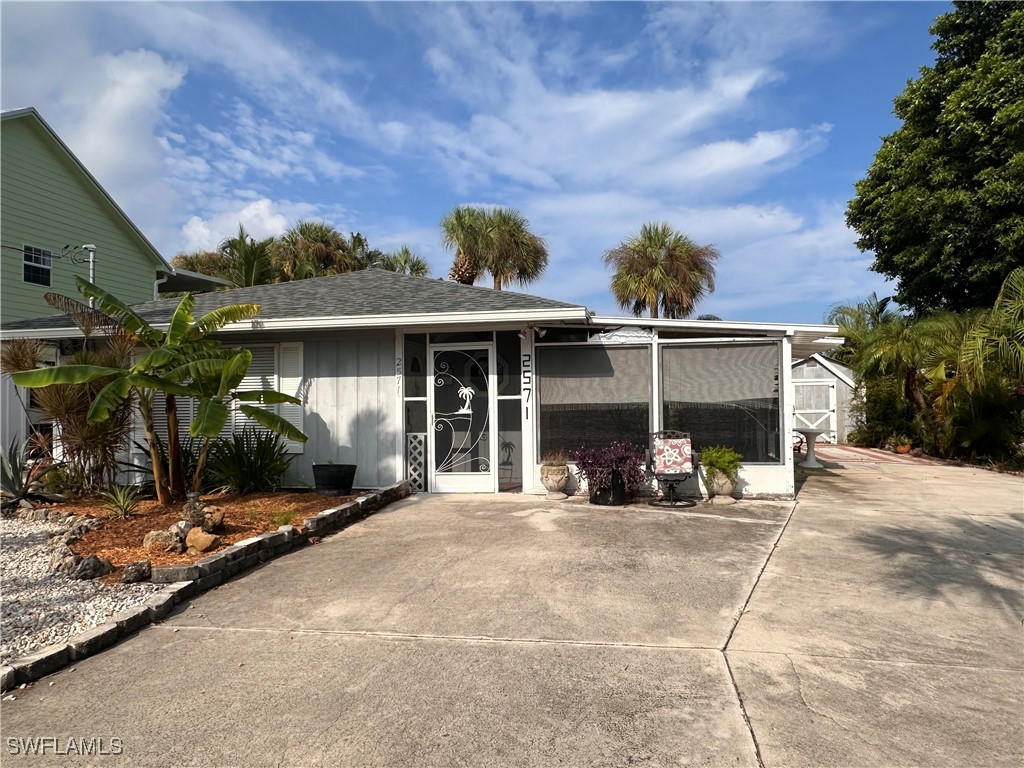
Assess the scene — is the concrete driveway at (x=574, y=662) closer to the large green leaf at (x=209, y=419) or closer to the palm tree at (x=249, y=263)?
the large green leaf at (x=209, y=419)

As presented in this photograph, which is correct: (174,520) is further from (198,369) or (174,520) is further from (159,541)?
(198,369)

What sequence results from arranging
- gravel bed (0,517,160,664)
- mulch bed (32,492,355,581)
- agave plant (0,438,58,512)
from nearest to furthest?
gravel bed (0,517,160,664), mulch bed (32,492,355,581), agave plant (0,438,58,512)

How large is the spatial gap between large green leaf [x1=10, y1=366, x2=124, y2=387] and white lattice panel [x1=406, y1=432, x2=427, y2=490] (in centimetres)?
413

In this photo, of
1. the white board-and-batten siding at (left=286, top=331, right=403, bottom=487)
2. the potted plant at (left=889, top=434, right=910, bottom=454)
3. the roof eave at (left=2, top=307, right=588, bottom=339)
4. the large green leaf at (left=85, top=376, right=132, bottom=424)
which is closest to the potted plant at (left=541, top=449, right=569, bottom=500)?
the roof eave at (left=2, top=307, right=588, bottom=339)

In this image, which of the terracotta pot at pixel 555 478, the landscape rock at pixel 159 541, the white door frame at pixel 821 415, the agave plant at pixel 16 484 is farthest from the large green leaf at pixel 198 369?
the white door frame at pixel 821 415

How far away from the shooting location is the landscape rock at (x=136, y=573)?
5059 millimetres

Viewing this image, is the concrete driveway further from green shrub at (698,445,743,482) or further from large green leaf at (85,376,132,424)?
large green leaf at (85,376,132,424)

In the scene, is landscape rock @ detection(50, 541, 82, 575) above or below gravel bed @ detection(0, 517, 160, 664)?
above

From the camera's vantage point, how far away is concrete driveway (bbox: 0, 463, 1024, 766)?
2785 mm

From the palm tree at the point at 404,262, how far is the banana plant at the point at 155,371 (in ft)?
55.2

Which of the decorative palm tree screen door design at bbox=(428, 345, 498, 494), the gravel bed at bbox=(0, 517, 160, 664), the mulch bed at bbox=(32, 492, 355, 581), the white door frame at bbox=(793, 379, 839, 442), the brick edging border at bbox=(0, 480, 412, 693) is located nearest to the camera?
the brick edging border at bbox=(0, 480, 412, 693)

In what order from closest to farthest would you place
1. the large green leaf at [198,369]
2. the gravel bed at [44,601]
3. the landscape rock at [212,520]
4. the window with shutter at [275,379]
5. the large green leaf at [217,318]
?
the gravel bed at [44,601] < the landscape rock at [212,520] < the large green leaf at [198,369] < the large green leaf at [217,318] < the window with shutter at [275,379]

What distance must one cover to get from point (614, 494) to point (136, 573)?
227 inches

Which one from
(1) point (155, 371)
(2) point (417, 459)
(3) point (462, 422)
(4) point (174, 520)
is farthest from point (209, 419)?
(3) point (462, 422)
